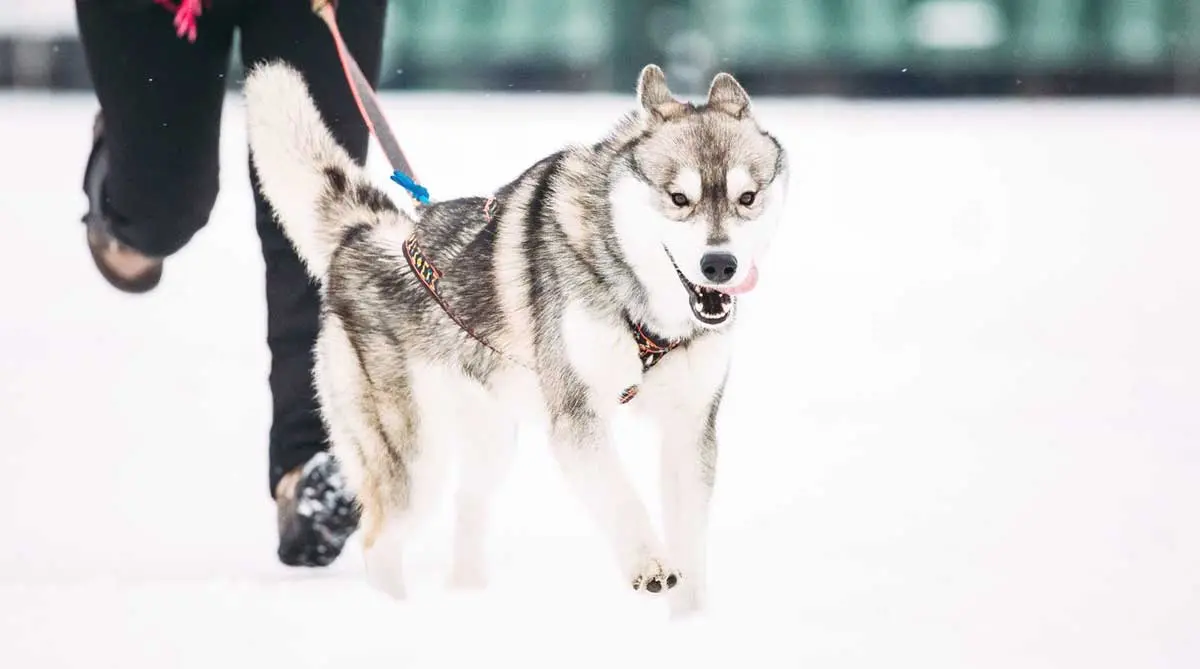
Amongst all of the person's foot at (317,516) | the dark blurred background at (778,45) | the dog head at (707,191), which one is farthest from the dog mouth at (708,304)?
the dark blurred background at (778,45)

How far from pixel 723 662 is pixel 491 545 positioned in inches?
37.4

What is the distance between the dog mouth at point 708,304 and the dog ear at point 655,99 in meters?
0.26

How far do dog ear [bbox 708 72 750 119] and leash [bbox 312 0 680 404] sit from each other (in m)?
0.39

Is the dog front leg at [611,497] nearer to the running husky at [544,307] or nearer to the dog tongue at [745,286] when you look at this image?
the running husky at [544,307]

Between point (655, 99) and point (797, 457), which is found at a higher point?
point (655, 99)

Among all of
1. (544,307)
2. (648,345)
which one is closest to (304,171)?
(544,307)

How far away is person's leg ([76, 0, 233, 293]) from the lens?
2734 millimetres

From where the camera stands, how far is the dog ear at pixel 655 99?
2.26 metres

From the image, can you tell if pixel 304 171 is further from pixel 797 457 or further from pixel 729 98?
pixel 797 457

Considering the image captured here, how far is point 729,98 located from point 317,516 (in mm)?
1067

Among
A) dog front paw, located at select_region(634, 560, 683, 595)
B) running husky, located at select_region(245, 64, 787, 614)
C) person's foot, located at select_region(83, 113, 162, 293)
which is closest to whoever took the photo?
dog front paw, located at select_region(634, 560, 683, 595)

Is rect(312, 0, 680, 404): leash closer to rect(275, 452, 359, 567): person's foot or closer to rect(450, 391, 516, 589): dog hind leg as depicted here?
rect(450, 391, 516, 589): dog hind leg

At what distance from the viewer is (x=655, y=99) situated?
89.5 inches

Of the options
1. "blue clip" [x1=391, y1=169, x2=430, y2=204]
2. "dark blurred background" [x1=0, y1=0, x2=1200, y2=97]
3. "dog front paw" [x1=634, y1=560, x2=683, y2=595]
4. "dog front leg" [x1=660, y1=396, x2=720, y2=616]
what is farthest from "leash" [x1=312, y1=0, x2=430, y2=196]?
"dark blurred background" [x1=0, y1=0, x2=1200, y2=97]
